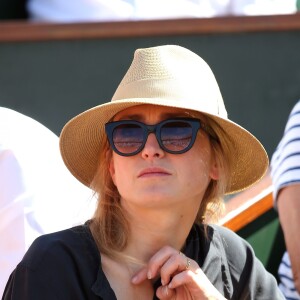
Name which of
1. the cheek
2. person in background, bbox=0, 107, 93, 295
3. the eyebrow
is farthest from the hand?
person in background, bbox=0, 107, 93, 295

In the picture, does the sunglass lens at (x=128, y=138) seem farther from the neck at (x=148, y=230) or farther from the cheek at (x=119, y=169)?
the neck at (x=148, y=230)

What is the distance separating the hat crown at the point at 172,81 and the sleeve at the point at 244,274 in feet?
1.40

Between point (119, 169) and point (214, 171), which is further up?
point (119, 169)

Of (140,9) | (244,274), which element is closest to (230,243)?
Answer: (244,274)

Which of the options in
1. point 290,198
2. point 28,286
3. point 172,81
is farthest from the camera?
point 290,198

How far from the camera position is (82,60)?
4711mm

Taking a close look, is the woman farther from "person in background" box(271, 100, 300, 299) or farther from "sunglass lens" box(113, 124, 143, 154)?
"person in background" box(271, 100, 300, 299)

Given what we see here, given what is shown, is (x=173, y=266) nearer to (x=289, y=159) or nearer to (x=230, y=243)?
(x=230, y=243)

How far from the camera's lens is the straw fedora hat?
276 centimetres

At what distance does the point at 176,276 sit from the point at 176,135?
366 millimetres

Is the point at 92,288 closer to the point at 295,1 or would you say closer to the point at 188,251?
the point at 188,251

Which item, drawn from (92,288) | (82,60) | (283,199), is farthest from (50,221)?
(82,60)

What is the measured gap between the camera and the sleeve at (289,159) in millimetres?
3850

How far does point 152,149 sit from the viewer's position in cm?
266
